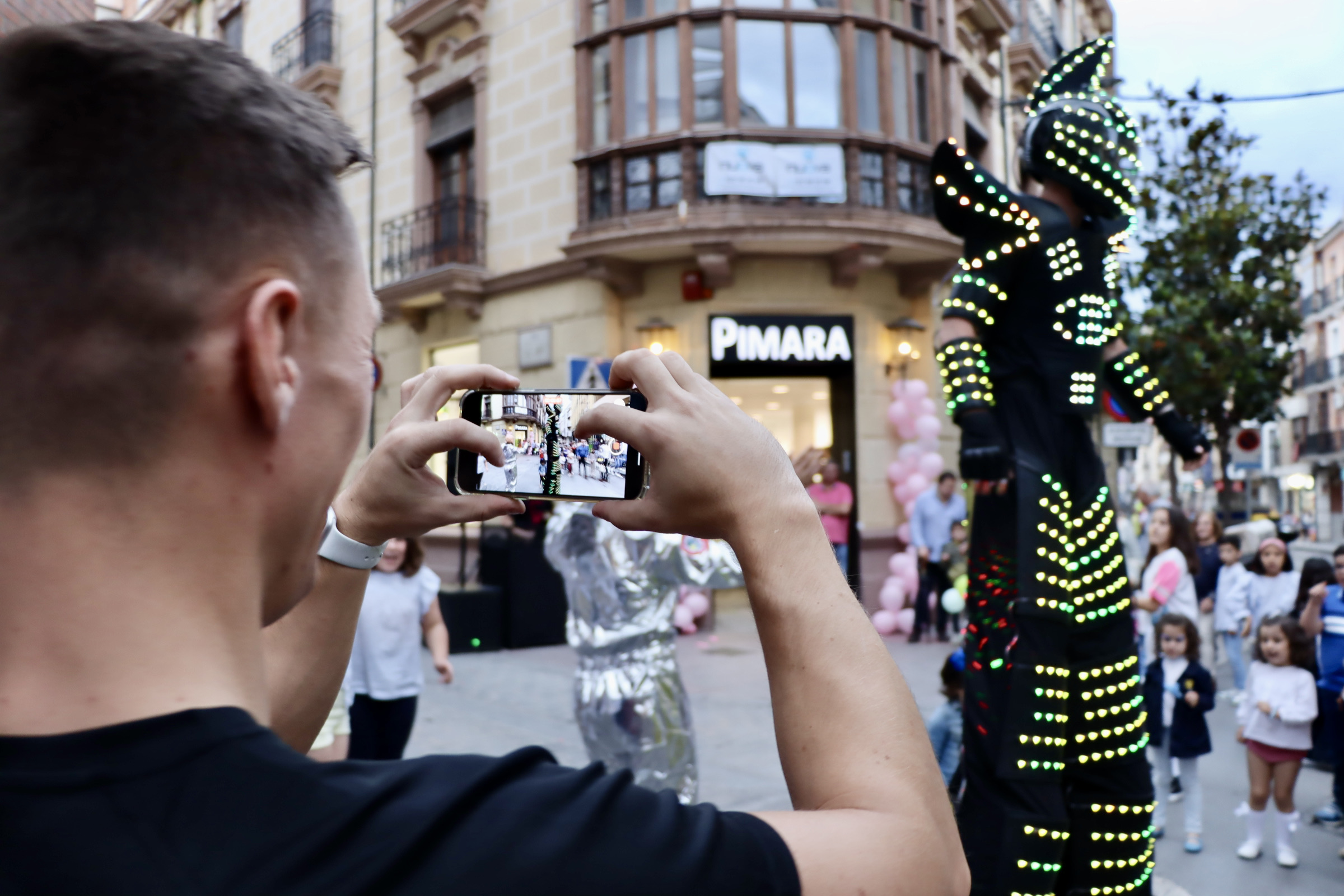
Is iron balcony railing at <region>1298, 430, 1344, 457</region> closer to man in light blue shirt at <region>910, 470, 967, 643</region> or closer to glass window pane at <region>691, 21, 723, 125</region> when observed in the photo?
man in light blue shirt at <region>910, 470, 967, 643</region>

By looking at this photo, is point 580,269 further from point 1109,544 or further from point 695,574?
point 1109,544

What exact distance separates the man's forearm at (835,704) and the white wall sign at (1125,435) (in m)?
8.48

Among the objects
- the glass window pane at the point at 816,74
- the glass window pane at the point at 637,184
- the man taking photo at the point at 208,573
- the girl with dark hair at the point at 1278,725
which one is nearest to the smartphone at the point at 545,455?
the man taking photo at the point at 208,573

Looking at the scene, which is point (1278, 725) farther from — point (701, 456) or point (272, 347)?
point (272, 347)

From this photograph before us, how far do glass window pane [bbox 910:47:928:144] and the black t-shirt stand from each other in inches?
517

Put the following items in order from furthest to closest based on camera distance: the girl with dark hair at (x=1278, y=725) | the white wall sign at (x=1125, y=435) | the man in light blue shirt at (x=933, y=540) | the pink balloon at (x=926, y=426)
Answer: the pink balloon at (x=926, y=426) < the man in light blue shirt at (x=933, y=540) < the white wall sign at (x=1125, y=435) < the girl with dark hair at (x=1278, y=725)

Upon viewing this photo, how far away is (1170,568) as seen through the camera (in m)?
6.50

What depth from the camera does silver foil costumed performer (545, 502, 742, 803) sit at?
148 inches

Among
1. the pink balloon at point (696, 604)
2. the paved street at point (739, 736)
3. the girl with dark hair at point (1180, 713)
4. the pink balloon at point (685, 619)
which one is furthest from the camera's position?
the pink balloon at point (696, 604)

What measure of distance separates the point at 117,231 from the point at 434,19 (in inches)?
604

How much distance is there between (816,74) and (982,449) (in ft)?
33.4

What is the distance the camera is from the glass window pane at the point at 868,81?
39.4 ft

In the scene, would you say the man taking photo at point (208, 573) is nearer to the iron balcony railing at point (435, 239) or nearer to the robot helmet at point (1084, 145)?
the robot helmet at point (1084, 145)

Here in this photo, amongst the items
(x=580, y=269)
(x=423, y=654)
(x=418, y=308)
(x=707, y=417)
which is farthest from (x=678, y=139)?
(x=707, y=417)
